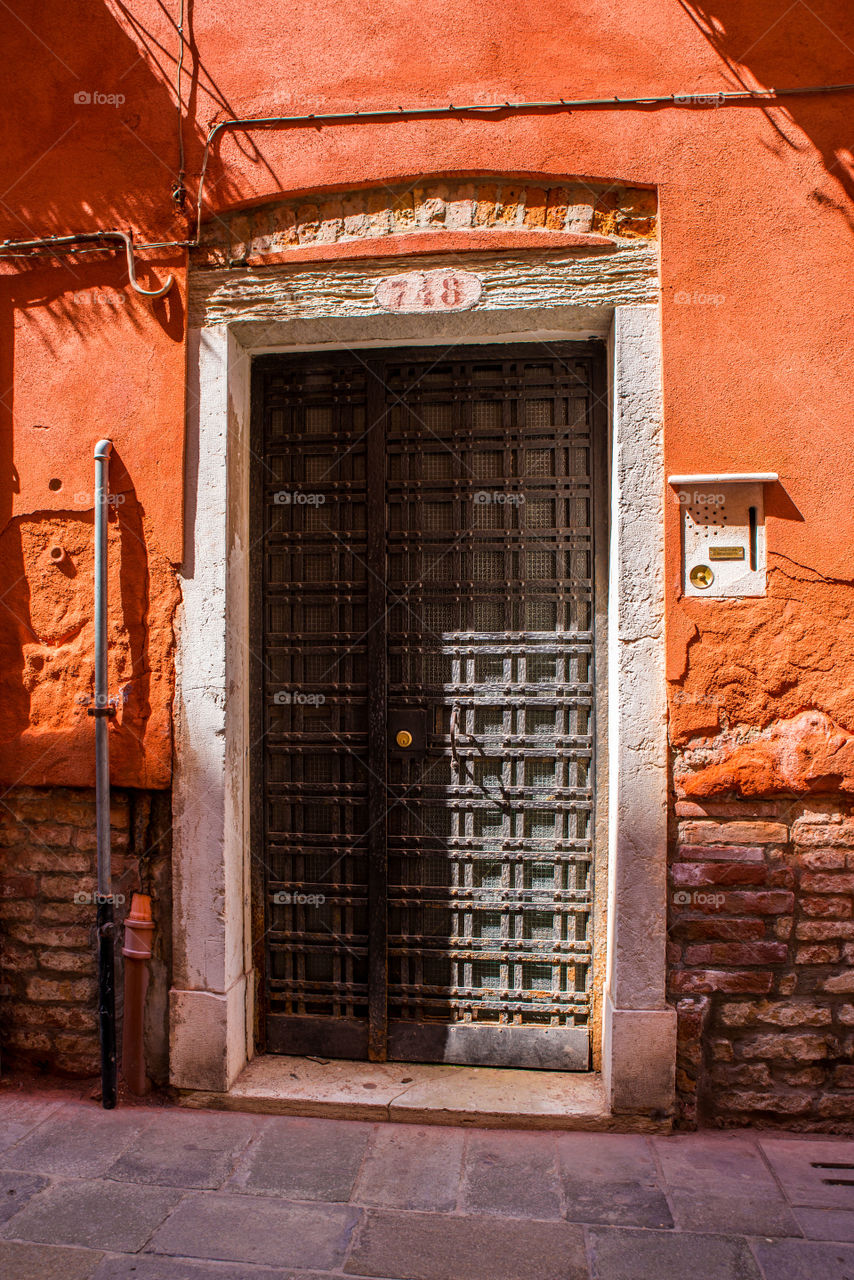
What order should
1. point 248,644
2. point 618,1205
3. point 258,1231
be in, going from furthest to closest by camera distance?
point 248,644, point 618,1205, point 258,1231

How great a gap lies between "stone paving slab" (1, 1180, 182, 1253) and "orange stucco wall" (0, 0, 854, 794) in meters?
1.24

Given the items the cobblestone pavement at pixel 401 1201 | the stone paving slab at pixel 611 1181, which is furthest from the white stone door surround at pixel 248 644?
the cobblestone pavement at pixel 401 1201

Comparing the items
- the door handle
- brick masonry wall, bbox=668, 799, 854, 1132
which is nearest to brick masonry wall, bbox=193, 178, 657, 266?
the door handle

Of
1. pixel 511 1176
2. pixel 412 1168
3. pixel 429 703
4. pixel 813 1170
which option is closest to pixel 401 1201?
pixel 412 1168

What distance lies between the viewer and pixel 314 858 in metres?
3.23

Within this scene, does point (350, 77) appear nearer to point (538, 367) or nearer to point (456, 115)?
point (456, 115)

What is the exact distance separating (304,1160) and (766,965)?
1617mm

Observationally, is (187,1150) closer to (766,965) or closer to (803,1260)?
(803,1260)

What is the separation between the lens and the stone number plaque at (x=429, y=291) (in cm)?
289

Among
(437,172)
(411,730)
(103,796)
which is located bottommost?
(103,796)

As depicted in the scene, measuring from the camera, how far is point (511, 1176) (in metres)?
2.53

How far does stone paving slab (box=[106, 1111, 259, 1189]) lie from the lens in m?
2.52

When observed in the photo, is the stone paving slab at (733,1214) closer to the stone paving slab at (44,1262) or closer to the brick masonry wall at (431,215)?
the stone paving slab at (44,1262)

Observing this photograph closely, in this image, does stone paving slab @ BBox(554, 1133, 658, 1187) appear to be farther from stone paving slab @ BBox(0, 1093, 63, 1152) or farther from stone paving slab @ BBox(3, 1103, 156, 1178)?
stone paving slab @ BBox(0, 1093, 63, 1152)
